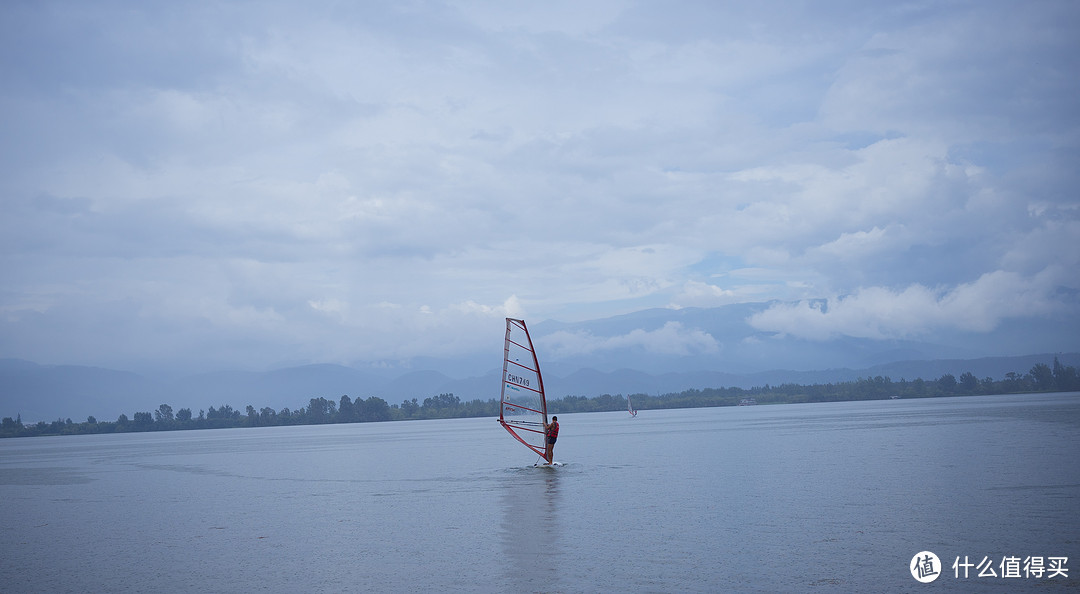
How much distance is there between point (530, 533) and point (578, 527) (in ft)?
4.34

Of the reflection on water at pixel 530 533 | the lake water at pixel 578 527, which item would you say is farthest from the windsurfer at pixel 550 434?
the reflection on water at pixel 530 533

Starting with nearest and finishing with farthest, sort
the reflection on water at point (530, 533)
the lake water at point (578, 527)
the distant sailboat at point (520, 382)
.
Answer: the reflection on water at point (530, 533)
the lake water at point (578, 527)
the distant sailboat at point (520, 382)

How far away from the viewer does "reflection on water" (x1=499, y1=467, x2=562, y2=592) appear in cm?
1488

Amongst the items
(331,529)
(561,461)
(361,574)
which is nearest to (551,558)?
(361,574)

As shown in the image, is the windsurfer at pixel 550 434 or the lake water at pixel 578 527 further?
the windsurfer at pixel 550 434

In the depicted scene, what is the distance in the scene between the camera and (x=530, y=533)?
19.8m

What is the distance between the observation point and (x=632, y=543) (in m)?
18.0

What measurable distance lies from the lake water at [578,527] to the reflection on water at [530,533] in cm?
8

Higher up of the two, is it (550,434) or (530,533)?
(550,434)

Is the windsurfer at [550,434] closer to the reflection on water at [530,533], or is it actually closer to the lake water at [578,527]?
the lake water at [578,527]

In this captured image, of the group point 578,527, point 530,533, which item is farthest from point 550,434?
point 530,533

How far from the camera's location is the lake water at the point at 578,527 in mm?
15062

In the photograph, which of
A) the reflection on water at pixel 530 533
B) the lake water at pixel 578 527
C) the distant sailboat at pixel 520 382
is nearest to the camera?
the reflection on water at pixel 530 533

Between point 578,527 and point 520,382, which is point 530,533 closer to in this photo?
point 578,527
